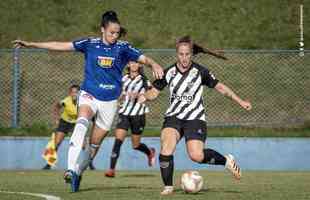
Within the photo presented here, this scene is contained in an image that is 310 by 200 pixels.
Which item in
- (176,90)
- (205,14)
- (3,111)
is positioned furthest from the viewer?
(205,14)

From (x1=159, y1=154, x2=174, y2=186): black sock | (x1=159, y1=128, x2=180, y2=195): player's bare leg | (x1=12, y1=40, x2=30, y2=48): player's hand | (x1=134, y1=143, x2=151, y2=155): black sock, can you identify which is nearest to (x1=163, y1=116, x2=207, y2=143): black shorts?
(x1=159, y1=128, x2=180, y2=195): player's bare leg

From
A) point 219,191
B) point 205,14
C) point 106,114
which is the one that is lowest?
point 219,191

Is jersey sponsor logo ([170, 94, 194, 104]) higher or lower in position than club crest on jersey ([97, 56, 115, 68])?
lower

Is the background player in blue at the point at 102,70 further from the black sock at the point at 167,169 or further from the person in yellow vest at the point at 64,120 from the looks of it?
the person in yellow vest at the point at 64,120

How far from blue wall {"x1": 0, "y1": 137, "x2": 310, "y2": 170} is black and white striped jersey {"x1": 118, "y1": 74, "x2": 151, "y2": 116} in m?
2.65

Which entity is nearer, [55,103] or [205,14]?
[55,103]

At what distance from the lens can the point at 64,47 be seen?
11.8 metres

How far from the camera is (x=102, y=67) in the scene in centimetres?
1177

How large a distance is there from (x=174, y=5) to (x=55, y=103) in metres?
5.98

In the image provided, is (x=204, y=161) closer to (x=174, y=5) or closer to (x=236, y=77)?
(x=236, y=77)

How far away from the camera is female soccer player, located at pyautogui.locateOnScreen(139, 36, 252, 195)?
1148 cm

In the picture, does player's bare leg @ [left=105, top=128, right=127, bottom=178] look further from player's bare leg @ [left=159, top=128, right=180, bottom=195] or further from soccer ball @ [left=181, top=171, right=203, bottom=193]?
soccer ball @ [left=181, top=171, right=203, bottom=193]

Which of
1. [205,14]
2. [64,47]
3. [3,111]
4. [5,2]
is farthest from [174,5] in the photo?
[64,47]

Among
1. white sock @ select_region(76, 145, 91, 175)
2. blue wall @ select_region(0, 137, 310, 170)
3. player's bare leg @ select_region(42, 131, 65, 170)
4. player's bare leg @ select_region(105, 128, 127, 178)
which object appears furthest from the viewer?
blue wall @ select_region(0, 137, 310, 170)
